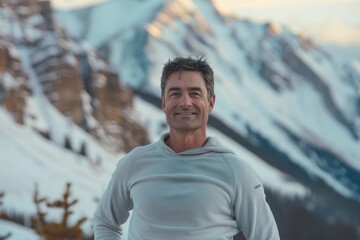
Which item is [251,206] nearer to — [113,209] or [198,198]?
[198,198]

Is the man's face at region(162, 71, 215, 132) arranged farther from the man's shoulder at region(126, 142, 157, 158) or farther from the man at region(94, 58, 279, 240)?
the man's shoulder at region(126, 142, 157, 158)

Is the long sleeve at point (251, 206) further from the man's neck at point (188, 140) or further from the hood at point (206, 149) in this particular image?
the man's neck at point (188, 140)

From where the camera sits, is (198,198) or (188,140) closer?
(198,198)

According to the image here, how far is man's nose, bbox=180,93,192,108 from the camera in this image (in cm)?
509

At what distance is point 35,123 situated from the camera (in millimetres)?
Result: 199750

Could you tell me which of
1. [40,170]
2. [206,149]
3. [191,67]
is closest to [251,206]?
[206,149]

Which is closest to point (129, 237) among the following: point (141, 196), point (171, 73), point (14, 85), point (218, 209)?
point (141, 196)

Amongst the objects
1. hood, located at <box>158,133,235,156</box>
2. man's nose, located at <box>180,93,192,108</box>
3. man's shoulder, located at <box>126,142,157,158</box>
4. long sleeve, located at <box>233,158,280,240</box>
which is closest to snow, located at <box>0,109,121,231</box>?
man's shoulder, located at <box>126,142,157,158</box>

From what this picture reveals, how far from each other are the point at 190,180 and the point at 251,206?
0.38 m

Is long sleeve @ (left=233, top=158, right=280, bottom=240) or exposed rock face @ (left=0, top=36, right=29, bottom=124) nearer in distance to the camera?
long sleeve @ (left=233, top=158, right=280, bottom=240)

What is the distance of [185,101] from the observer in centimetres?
510

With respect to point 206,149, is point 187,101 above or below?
above

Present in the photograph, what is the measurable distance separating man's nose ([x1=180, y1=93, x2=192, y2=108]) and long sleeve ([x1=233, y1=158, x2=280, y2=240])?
0.46m

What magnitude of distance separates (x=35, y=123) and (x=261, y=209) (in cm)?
19760
